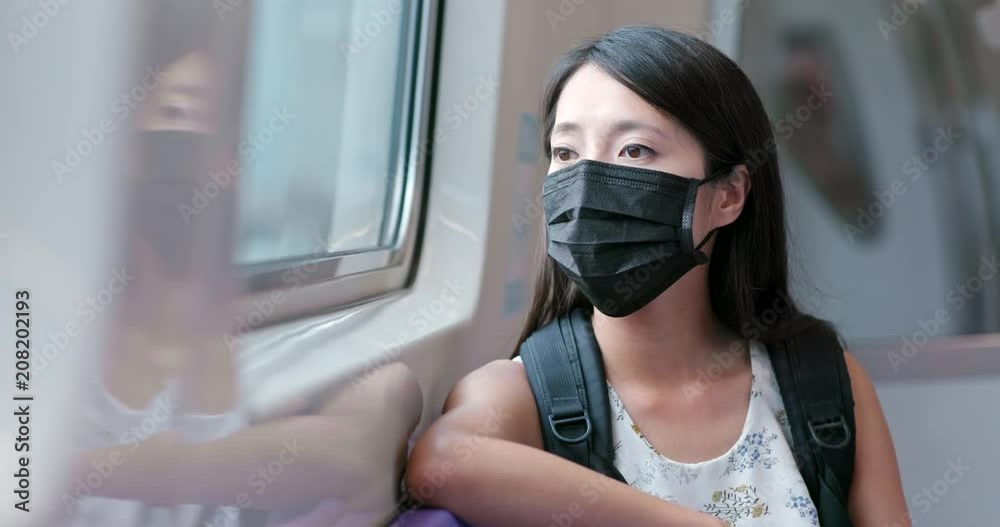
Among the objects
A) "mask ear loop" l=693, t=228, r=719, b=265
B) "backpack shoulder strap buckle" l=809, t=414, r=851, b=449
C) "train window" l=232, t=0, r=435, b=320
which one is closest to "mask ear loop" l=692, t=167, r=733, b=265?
"mask ear loop" l=693, t=228, r=719, b=265

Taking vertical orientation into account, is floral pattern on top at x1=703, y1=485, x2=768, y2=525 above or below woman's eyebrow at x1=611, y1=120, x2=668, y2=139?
below

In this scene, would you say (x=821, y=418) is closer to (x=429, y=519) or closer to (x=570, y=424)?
(x=570, y=424)

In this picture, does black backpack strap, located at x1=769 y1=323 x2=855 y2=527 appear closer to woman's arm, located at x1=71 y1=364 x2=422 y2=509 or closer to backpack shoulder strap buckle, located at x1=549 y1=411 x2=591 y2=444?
backpack shoulder strap buckle, located at x1=549 y1=411 x2=591 y2=444

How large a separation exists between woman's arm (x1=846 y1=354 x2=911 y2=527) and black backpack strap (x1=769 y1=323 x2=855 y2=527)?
0.02m

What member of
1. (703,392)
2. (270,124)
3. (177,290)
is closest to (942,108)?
(703,392)

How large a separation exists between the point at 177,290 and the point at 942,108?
2.70m

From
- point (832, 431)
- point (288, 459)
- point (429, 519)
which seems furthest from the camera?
point (832, 431)

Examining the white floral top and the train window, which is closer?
the train window

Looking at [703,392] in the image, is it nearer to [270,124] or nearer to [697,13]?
[270,124]

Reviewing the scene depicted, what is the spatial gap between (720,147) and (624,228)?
23 centimetres

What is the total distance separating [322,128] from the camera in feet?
6.18

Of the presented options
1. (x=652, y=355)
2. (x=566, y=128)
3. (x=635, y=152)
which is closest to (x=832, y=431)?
(x=652, y=355)

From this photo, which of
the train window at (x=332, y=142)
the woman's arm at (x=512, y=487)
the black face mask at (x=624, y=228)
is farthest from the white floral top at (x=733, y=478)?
the train window at (x=332, y=142)

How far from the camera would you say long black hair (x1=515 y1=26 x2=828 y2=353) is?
5.26ft
